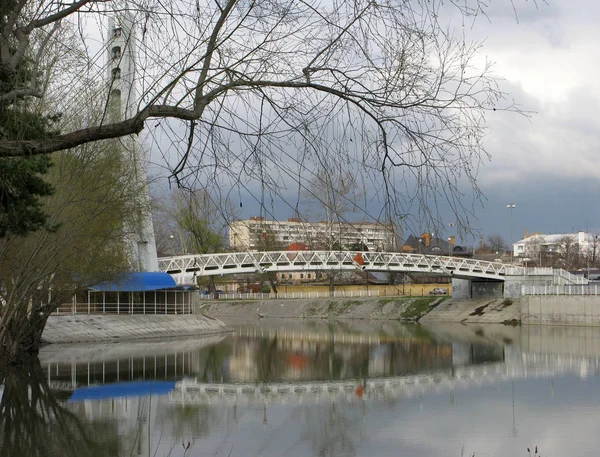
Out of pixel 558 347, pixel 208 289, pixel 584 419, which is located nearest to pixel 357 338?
pixel 558 347

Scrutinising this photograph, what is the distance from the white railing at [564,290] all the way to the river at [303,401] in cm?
1708

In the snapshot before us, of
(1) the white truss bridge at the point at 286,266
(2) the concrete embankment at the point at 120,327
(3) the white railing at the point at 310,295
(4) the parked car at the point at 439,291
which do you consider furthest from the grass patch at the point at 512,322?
(2) the concrete embankment at the point at 120,327

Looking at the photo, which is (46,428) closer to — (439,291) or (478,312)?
(478,312)

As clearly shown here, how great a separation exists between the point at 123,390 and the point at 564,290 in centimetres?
4198

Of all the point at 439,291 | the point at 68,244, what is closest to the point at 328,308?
the point at 439,291

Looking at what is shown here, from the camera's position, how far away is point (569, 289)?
5859 cm

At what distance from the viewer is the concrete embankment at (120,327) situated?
4353 centimetres

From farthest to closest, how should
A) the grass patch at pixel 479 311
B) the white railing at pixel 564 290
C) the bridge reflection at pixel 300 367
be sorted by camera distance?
the grass patch at pixel 479 311 → the white railing at pixel 564 290 → the bridge reflection at pixel 300 367

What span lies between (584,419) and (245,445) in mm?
8351

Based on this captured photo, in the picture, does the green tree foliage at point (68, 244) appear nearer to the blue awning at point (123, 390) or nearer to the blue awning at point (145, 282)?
the blue awning at point (123, 390)

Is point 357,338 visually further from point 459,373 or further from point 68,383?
point 68,383

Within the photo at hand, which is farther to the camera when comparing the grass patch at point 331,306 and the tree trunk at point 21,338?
the grass patch at point 331,306

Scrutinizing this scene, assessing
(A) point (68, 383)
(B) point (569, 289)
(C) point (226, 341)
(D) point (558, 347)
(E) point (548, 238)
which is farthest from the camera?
(E) point (548, 238)

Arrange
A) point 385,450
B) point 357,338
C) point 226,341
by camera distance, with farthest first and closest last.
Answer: point 357,338 → point 226,341 → point 385,450
